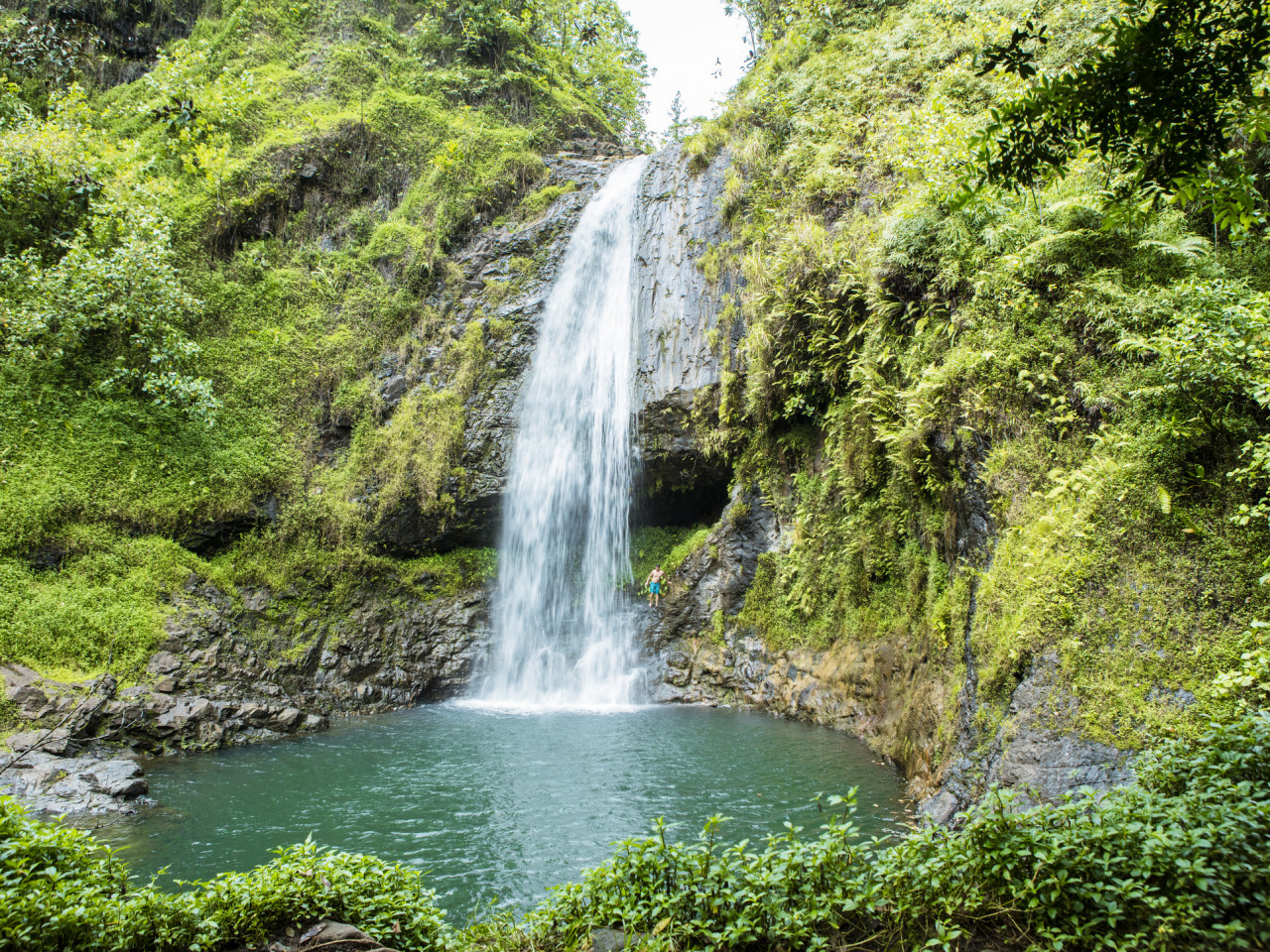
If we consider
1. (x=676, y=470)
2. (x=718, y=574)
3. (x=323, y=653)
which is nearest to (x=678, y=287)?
(x=676, y=470)

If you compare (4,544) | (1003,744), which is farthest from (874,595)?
(4,544)

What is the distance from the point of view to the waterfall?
14.6 meters

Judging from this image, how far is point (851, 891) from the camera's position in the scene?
304 cm

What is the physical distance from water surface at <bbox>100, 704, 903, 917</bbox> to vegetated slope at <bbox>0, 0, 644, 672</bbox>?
407cm

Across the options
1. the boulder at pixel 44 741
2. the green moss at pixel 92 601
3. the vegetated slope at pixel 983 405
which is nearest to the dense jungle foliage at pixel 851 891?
the vegetated slope at pixel 983 405

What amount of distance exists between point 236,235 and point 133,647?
1133cm

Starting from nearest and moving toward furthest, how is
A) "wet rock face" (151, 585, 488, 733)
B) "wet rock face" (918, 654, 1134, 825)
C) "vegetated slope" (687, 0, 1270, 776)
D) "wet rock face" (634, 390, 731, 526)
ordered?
1. "wet rock face" (918, 654, 1134, 825)
2. "vegetated slope" (687, 0, 1270, 776)
3. "wet rock face" (151, 585, 488, 733)
4. "wet rock face" (634, 390, 731, 526)

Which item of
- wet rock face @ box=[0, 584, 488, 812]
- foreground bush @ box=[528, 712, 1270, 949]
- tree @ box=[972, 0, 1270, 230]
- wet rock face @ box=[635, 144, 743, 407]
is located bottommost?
wet rock face @ box=[0, 584, 488, 812]

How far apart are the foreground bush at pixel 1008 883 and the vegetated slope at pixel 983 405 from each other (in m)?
1.37

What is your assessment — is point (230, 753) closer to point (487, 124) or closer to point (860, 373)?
point (860, 373)

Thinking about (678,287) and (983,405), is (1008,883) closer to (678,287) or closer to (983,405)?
(983,405)

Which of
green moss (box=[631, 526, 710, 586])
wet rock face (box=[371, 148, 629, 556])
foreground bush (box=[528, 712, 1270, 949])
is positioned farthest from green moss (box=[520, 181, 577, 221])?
foreground bush (box=[528, 712, 1270, 949])

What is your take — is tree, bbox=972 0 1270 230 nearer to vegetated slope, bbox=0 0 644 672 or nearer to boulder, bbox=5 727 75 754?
boulder, bbox=5 727 75 754

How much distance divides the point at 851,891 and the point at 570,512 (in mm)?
12606
